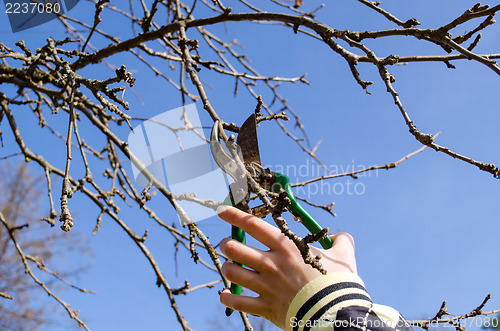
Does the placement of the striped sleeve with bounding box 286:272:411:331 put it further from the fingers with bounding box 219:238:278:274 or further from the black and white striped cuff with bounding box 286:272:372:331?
the fingers with bounding box 219:238:278:274

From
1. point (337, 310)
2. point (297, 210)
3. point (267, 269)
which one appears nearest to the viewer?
point (337, 310)

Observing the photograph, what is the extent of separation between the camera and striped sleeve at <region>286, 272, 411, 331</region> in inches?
40.5

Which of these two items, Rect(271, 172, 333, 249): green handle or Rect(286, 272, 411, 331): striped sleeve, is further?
Rect(271, 172, 333, 249): green handle

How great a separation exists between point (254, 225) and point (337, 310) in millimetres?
320

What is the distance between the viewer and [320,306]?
3.52 feet

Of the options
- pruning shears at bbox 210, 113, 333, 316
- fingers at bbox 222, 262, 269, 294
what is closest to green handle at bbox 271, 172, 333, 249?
pruning shears at bbox 210, 113, 333, 316

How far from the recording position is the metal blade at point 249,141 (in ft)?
4.31

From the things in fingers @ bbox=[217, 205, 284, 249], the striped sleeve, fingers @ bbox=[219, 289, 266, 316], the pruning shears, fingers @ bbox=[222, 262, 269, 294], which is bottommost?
the striped sleeve

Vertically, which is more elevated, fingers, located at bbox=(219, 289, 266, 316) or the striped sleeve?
fingers, located at bbox=(219, 289, 266, 316)

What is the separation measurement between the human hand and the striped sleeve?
32mm

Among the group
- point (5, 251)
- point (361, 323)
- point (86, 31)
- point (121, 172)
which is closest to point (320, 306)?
point (361, 323)

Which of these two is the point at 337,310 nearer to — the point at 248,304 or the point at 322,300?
the point at 322,300

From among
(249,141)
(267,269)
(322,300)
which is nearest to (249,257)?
(267,269)

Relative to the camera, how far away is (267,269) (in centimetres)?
117
